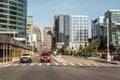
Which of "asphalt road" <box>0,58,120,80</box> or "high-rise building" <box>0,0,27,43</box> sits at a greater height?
"high-rise building" <box>0,0,27,43</box>

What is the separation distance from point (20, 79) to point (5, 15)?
135 m

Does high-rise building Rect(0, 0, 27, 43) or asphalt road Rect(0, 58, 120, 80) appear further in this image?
high-rise building Rect(0, 0, 27, 43)

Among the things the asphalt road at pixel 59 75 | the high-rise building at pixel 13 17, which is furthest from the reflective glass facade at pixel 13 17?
the asphalt road at pixel 59 75

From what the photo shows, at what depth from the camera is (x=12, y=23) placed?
525 ft

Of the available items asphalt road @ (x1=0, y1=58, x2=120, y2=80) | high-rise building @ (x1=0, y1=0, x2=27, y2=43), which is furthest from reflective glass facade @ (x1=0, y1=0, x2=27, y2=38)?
asphalt road @ (x1=0, y1=58, x2=120, y2=80)

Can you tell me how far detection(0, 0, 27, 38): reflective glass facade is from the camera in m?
152

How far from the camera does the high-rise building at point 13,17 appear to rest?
15216cm

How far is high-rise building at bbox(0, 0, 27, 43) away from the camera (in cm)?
15216

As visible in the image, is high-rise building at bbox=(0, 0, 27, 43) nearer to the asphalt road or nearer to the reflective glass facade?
the reflective glass facade

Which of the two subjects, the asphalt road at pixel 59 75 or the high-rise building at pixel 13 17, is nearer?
the asphalt road at pixel 59 75

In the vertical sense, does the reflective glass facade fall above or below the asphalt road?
above

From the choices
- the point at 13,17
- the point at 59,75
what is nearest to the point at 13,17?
the point at 13,17

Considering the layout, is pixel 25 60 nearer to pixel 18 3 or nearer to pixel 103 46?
pixel 18 3

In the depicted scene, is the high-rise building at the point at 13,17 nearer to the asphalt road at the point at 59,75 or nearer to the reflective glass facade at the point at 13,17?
the reflective glass facade at the point at 13,17
